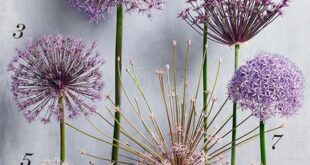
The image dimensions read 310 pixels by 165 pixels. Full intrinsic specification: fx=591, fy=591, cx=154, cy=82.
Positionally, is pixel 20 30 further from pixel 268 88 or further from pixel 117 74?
pixel 268 88

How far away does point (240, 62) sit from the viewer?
6.84 feet

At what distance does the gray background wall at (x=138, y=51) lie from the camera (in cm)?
199

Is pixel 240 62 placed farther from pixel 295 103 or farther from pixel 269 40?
pixel 295 103

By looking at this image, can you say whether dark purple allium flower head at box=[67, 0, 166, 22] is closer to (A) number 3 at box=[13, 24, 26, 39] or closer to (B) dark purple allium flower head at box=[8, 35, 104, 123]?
(B) dark purple allium flower head at box=[8, 35, 104, 123]

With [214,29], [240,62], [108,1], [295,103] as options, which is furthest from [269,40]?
[108,1]

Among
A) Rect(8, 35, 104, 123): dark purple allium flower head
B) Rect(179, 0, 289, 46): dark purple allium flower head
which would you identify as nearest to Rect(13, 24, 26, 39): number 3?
Rect(8, 35, 104, 123): dark purple allium flower head

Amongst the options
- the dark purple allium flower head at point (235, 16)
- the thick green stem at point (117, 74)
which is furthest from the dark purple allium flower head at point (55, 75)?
the dark purple allium flower head at point (235, 16)

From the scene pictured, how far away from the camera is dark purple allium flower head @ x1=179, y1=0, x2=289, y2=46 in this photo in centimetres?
181

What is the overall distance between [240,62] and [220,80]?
0.10 metres

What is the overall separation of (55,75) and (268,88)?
2.11 feet

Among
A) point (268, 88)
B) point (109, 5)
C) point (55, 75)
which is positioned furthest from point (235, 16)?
point (55, 75)

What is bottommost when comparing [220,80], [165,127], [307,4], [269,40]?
[165,127]

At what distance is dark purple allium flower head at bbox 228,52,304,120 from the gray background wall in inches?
13.4

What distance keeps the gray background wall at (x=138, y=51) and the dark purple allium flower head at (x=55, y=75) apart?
0.44 feet
